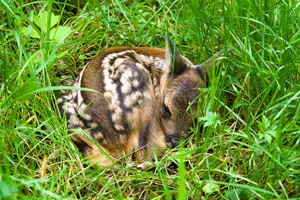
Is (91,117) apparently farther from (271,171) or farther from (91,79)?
(271,171)

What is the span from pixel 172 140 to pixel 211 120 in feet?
2.07

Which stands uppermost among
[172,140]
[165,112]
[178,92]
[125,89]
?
[125,89]

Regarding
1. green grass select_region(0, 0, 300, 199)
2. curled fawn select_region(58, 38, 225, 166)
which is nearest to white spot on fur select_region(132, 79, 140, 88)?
curled fawn select_region(58, 38, 225, 166)

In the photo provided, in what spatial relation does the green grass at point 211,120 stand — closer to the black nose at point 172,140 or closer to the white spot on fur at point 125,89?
the black nose at point 172,140

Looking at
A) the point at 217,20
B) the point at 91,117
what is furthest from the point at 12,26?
the point at 217,20

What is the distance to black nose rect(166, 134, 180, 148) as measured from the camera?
4.16 meters

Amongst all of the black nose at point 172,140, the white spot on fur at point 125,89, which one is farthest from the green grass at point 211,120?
the white spot on fur at point 125,89

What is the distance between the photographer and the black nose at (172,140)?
164 inches

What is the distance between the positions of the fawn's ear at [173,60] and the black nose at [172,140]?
49cm

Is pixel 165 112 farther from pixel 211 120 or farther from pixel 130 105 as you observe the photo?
pixel 211 120

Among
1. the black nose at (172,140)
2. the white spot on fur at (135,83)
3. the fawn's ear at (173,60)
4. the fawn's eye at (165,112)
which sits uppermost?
the fawn's ear at (173,60)

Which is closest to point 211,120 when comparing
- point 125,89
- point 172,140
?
point 172,140

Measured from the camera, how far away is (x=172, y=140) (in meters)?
4.18

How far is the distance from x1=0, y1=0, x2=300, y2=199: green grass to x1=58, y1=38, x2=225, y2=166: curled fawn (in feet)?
0.50
